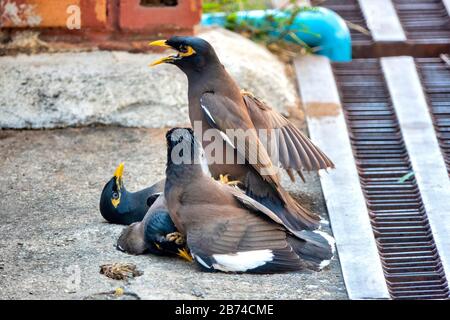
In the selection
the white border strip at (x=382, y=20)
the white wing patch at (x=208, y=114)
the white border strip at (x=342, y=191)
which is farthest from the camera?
the white border strip at (x=382, y=20)

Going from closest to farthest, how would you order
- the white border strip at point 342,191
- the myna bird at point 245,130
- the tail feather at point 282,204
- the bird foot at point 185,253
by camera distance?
the white border strip at point 342,191 → the bird foot at point 185,253 → the tail feather at point 282,204 → the myna bird at point 245,130

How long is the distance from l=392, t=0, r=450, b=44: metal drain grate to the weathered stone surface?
5.42ft

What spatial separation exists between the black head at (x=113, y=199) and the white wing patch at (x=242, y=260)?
81 cm

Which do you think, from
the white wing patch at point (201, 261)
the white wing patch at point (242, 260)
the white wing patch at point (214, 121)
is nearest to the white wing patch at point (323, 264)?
the white wing patch at point (242, 260)

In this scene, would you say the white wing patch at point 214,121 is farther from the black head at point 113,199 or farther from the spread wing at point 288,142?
the black head at point 113,199

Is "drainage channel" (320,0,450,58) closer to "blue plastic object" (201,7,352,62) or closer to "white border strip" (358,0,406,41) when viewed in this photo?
"white border strip" (358,0,406,41)

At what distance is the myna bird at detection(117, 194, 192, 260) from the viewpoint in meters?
5.75

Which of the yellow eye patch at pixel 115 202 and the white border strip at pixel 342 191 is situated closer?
the white border strip at pixel 342 191

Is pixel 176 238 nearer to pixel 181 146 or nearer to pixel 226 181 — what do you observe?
pixel 181 146

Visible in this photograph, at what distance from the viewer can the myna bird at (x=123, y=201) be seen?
616cm

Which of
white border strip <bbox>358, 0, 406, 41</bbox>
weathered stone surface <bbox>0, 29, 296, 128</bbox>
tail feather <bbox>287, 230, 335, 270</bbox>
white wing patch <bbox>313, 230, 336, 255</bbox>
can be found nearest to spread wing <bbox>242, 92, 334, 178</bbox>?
white wing patch <bbox>313, 230, 336, 255</bbox>

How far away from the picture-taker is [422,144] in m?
7.31

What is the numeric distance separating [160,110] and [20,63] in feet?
3.13

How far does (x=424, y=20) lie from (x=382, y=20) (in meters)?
0.34
